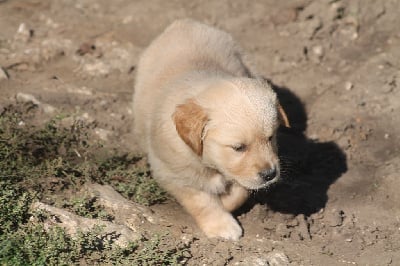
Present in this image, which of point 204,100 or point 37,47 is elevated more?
point 204,100

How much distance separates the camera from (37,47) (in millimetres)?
7352

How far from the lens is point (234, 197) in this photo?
523cm

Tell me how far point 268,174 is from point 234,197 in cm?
84

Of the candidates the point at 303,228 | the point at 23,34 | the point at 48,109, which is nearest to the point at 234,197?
the point at 303,228

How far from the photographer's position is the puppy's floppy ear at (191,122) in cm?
445

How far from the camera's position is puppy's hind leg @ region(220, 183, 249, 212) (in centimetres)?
521

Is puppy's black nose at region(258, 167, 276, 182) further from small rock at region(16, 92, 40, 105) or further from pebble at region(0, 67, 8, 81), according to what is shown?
pebble at region(0, 67, 8, 81)

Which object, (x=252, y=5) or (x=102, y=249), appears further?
(x=252, y=5)

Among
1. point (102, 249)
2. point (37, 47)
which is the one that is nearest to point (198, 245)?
point (102, 249)

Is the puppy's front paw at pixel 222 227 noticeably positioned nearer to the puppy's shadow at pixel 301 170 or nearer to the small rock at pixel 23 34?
the puppy's shadow at pixel 301 170

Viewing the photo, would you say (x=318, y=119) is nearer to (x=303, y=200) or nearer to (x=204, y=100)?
(x=303, y=200)

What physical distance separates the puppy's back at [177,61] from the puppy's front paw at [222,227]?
0.95 m

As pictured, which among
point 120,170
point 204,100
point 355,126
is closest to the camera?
point 204,100

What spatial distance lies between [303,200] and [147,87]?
1733mm
